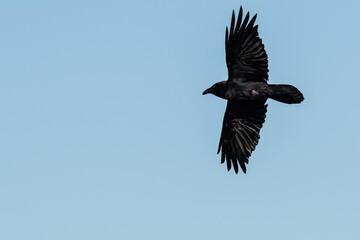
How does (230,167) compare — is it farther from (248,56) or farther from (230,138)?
(248,56)

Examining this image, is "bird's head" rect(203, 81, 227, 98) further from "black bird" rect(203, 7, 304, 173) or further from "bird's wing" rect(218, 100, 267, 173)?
"bird's wing" rect(218, 100, 267, 173)

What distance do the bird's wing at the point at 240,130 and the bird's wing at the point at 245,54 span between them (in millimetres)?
1169

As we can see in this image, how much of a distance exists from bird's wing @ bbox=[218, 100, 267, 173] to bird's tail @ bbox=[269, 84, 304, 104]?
1.48 metres

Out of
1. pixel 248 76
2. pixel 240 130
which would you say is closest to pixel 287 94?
pixel 248 76

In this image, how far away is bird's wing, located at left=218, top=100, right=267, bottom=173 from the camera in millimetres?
21906

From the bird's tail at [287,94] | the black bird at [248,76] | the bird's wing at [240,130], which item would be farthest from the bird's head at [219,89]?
the bird's tail at [287,94]

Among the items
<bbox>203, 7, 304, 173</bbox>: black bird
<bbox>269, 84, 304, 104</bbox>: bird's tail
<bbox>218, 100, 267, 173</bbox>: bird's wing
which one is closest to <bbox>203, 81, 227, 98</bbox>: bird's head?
<bbox>203, 7, 304, 173</bbox>: black bird

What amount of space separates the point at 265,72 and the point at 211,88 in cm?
159

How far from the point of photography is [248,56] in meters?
20.7

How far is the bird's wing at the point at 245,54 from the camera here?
2050cm

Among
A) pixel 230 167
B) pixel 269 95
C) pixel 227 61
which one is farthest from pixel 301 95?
pixel 230 167

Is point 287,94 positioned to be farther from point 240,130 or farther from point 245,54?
point 240,130

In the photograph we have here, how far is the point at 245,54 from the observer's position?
2072 centimetres

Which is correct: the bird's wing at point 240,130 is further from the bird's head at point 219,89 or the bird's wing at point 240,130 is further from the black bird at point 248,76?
the bird's head at point 219,89
